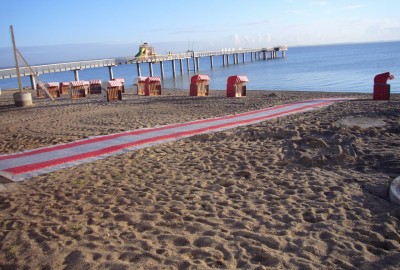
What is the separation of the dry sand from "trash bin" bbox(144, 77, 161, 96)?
12.2 m

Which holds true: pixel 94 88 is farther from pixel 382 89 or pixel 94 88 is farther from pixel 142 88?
pixel 382 89

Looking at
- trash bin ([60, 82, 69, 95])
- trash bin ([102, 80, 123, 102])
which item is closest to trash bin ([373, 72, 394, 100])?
trash bin ([102, 80, 123, 102])

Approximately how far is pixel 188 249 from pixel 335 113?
7.68 m

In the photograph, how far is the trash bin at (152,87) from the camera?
19.6 m

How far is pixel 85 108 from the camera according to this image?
14.4 meters

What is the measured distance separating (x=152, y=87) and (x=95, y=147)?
517 inches

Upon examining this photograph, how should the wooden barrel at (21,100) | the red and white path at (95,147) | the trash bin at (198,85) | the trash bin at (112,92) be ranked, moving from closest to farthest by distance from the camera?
the red and white path at (95,147), the wooden barrel at (21,100), the trash bin at (112,92), the trash bin at (198,85)

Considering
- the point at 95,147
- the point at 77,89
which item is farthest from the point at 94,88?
the point at 95,147

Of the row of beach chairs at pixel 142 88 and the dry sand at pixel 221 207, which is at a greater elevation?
the row of beach chairs at pixel 142 88

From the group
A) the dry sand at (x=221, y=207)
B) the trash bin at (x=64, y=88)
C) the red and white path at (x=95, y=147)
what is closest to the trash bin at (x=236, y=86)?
the red and white path at (x=95, y=147)

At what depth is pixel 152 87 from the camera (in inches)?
781

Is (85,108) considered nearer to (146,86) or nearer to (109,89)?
(109,89)

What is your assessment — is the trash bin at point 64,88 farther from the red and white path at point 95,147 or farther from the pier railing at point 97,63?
the red and white path at point 95,147

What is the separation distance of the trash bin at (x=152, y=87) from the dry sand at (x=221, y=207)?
40.1 feet
